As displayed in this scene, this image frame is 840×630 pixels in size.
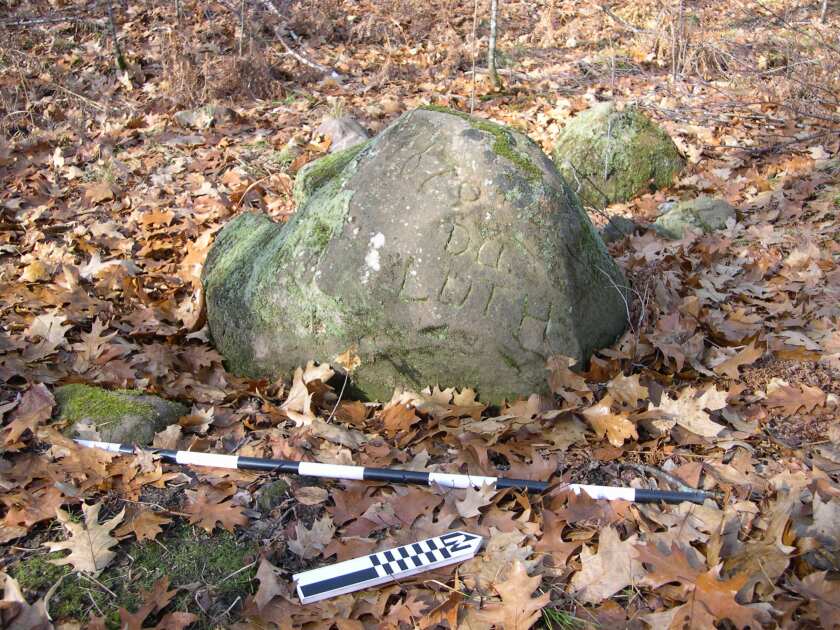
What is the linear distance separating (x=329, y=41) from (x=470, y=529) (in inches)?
374

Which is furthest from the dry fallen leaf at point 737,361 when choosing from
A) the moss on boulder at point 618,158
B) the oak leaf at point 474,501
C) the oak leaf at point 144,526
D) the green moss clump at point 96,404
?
the moss on boulder at point 618,158

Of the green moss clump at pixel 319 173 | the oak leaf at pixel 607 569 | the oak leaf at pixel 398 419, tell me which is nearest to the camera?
the oak leaf at pixel 607 569

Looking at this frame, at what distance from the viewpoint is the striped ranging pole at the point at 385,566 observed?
247 cm

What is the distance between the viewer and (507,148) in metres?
3.65

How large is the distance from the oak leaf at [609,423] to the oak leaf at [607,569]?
654 mm

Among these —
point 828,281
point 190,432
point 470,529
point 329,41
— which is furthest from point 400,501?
point 329,41

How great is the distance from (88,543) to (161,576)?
12.8 inches

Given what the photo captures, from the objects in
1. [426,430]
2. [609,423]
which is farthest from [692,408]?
[426,430]

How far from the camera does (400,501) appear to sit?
9.58ft

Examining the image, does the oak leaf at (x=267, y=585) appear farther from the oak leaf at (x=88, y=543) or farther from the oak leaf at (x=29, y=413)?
the oak leaf at (x=29, y=413)

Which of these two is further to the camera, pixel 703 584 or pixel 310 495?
pixel 310 495

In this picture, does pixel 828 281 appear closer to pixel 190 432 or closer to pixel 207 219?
pixel 190 432

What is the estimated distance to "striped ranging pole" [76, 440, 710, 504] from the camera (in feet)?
9.52

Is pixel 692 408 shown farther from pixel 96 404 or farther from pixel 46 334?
pixel 46 334
